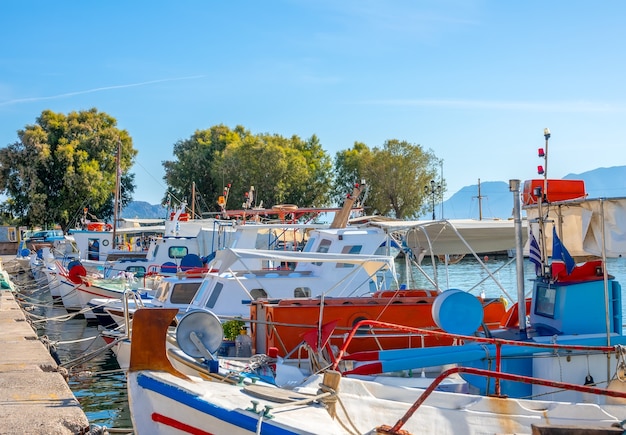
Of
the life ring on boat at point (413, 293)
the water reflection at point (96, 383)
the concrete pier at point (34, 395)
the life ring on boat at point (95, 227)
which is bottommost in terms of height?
the water reflection at point (96, 383)

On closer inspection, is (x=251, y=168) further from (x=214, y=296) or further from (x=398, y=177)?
(x=214, y=296)

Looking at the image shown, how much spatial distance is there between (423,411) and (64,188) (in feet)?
197

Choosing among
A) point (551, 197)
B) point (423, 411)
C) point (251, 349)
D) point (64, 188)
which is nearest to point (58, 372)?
point (251, 349)

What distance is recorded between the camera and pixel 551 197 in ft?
35.0

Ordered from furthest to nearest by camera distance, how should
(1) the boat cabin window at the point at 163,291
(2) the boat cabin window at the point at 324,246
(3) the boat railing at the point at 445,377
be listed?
(1) the boat cabin window at the point at 163,291 → (2) the boat cabin window at the point at 324,246 → (3) the boat railing at the point at 445,377

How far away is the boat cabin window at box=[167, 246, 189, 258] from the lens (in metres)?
31.6

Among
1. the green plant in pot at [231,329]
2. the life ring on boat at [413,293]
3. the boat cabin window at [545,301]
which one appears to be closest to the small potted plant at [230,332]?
the green plant in pot at [231,329]

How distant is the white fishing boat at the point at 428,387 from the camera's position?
6.29m

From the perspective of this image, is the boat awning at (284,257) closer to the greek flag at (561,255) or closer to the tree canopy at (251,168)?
the greek flag at (561,255)

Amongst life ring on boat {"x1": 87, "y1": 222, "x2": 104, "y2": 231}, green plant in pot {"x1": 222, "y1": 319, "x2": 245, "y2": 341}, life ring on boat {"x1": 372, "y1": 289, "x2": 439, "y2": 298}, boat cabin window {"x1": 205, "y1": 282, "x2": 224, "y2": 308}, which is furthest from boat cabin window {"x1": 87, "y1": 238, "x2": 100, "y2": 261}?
life ring on boat {"x1": 372, "y1": 289, "x2": 439, "y2": 298}

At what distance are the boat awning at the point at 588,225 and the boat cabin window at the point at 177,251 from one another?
2255 cm

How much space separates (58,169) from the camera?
206 ft

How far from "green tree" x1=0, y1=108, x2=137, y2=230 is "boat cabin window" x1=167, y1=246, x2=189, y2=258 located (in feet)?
107

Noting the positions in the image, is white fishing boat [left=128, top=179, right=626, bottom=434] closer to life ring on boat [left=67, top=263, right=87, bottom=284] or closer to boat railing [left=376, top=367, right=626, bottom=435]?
boat railing [left=376, top=367, right=626, bottom=435]
